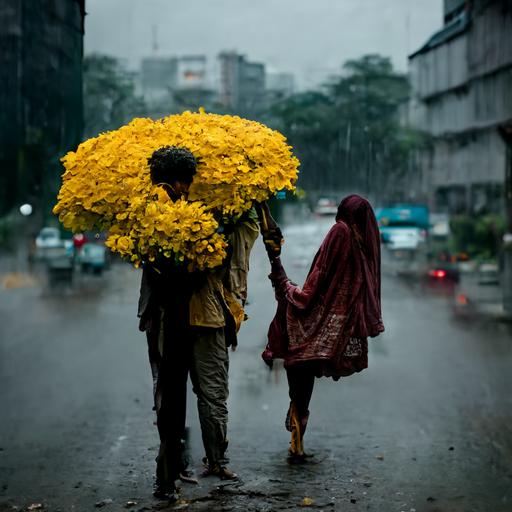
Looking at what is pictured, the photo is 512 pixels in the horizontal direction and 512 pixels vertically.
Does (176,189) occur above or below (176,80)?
below

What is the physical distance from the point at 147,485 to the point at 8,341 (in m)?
8.26

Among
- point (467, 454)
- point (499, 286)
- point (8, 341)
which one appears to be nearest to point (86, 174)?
point (467, 454)

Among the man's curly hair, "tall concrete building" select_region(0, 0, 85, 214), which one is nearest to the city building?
"tall concrete building" select_region(0, 0, 85, 214)

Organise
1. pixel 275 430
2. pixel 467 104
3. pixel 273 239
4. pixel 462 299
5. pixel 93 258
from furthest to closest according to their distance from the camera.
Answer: pixel 467 104, pixel 93 258, pixel 462 299, pixel 275 430, pixel 273 239

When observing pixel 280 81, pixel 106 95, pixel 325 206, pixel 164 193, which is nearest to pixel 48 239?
pixel 164 193

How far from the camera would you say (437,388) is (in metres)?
9.27

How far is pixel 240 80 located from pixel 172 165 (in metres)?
91.5

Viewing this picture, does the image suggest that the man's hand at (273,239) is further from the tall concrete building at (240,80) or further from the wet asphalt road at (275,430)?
the tall concrete building at (240,80)

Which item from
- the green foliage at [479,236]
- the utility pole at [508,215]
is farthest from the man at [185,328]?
the green foliage at [479,236]

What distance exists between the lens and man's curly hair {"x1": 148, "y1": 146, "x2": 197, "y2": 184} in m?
5.35

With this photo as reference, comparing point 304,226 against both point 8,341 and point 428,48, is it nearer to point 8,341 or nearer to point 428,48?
point 428,48

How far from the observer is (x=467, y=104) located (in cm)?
4853

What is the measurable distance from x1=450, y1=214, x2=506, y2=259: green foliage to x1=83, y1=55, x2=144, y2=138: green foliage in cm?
2370

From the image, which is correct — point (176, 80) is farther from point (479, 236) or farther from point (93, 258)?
point (93, 258)
